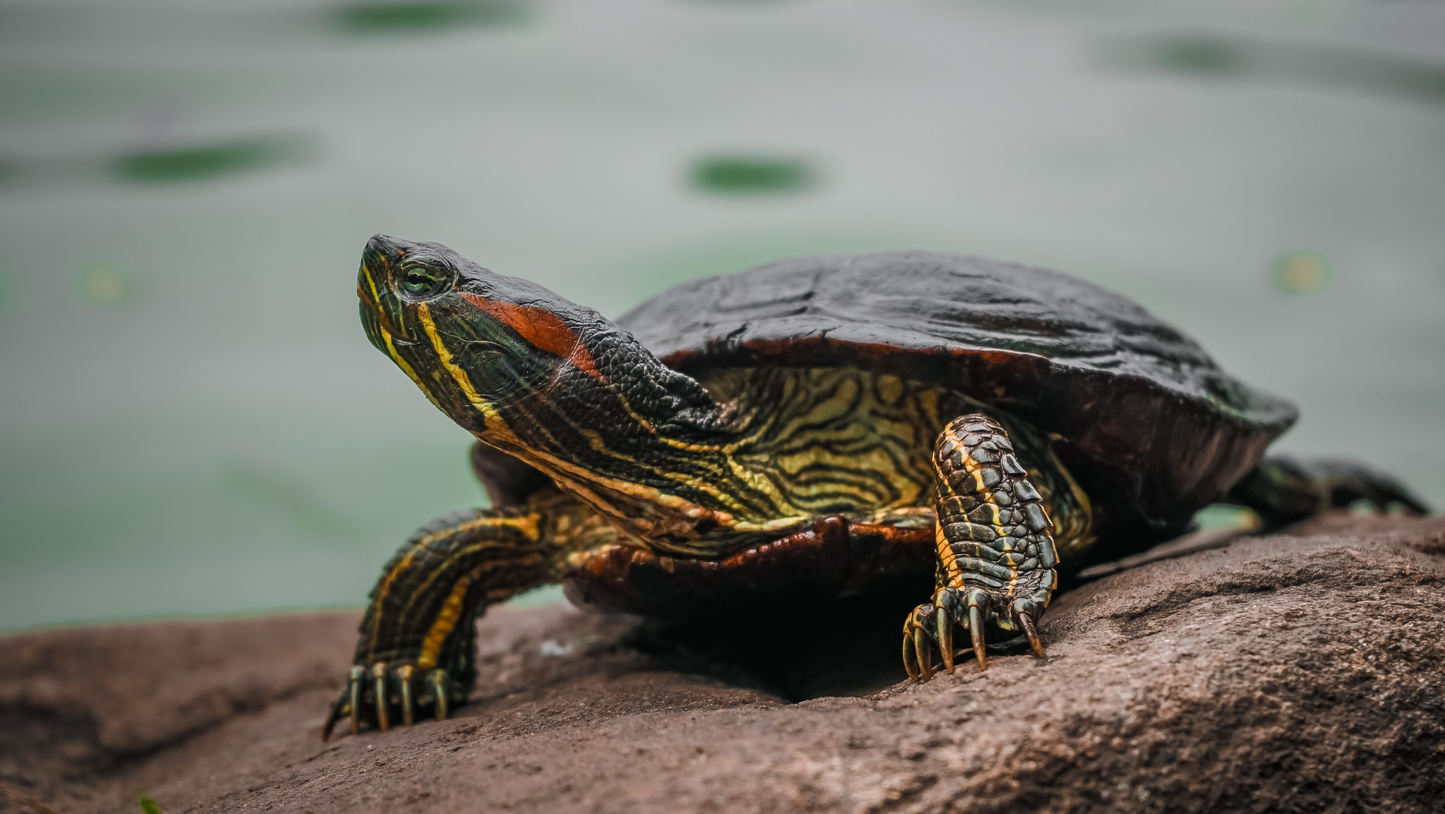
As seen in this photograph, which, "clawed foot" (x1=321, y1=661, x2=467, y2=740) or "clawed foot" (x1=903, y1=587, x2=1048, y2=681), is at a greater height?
"clawed foot" (x1=903, y1=587, x2=1048, y2=681)

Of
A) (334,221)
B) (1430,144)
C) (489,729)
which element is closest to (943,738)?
(489,729)

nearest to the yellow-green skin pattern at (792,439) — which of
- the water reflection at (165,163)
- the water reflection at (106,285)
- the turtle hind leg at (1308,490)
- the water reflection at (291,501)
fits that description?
the turtle hind leg at (1308,490)

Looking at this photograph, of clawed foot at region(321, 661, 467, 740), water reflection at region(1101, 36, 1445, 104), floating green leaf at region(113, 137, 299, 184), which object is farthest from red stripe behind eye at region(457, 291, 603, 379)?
water reflection at region(1101, 36, 1445, 104)

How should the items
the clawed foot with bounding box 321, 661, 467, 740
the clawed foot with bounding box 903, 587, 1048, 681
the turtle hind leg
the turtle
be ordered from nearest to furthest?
the clawed foot with bounding box 903, 587, 1048, 681 < the turtle < the clawed foot with bounding box 321, 661, 467, 740 < the turtle hind leg

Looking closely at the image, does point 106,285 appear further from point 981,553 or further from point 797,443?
point 981,553

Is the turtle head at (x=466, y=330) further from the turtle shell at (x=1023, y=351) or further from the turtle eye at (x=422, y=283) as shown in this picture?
the turtle shell at (x=1023, y=351)

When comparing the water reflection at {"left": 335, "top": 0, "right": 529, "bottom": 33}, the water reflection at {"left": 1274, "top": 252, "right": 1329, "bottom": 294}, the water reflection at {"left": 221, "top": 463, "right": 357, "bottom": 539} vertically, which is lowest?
the water reflection at {"left": 221, "top": 463, "right": 357, "bottom": 539}

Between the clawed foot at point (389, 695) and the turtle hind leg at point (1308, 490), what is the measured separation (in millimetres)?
3625

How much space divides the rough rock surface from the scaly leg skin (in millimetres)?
104

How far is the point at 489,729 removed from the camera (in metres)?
2.41

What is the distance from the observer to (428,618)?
311 cm

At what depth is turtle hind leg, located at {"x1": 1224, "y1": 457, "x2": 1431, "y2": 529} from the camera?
4098 mm

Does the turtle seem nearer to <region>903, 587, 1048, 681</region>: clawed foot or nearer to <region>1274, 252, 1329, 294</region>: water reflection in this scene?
<region>903, 587, 1048, 681</region>: clawed foot

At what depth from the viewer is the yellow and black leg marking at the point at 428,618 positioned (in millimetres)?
2979
